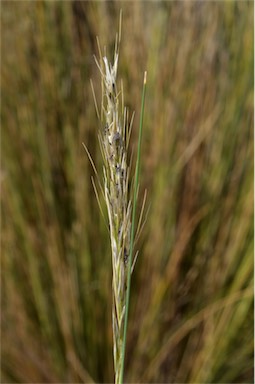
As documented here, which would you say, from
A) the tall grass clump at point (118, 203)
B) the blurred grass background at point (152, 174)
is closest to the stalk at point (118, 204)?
the tall grass clump at point (118, 203)

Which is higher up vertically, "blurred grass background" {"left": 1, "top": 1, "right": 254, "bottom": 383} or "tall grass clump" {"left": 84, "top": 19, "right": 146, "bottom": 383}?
"tall grass clump" {"left": 84, "top": 19, "right": 146, "bottom": 383}

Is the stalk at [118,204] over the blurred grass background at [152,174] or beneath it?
over

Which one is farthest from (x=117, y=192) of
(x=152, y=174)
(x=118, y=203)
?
(x=152, y=174)

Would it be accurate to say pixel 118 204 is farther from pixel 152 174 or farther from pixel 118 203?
pixel 152 174

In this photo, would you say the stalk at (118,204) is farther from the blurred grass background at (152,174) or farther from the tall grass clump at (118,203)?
the blurred grass background at (152,174)

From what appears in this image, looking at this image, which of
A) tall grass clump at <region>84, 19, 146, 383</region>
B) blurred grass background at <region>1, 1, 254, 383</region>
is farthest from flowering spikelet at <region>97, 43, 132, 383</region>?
blurred grass background at <region>1, 1, 254, 383</region>

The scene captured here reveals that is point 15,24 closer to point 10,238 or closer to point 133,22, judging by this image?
point 133,22

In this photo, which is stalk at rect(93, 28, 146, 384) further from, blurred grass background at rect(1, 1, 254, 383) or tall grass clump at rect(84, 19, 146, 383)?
blurred grass background at rect(1, 1, 254, 383)

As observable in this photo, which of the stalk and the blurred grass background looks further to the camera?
the blurred grass background

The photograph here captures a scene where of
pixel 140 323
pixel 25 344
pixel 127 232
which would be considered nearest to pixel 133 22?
pixel 140 323

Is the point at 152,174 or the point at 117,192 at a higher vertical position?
the point at 117,192
